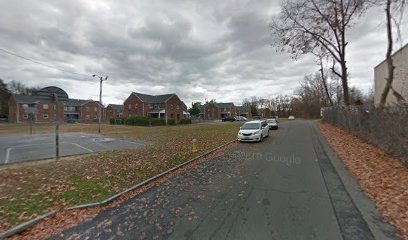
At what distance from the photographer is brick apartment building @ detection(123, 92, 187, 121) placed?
5809 centimetres

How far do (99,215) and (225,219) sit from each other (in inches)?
107

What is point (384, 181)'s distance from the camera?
6293mm

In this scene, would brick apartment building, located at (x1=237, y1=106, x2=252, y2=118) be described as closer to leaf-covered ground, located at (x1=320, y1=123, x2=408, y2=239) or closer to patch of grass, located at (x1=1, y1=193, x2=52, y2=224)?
leaf-covered ground, located at (x1=320, y1=123, x2=408, y2=239)

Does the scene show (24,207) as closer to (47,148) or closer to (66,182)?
(66,182)

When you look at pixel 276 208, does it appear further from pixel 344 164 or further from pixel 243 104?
pixel 243 104

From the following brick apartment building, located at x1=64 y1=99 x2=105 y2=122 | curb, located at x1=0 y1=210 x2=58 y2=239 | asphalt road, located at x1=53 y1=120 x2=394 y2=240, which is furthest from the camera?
brick apartment building, located at x1=64 y1=99 x2=105 y2=122

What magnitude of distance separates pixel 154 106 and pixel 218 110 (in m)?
47.5

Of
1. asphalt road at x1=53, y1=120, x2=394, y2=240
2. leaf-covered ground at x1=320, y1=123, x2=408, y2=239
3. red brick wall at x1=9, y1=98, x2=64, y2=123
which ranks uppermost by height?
red brick wall at x1=9, y1=98, x2=64, y2=123

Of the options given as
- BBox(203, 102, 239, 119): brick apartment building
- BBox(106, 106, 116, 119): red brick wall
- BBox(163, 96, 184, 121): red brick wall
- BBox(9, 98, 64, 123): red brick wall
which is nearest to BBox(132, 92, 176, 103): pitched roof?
BBox(163, 96, 184, 121): red brick wall

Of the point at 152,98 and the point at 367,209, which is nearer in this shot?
the point at 367,209

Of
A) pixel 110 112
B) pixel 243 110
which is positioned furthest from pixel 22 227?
pixel 243 110

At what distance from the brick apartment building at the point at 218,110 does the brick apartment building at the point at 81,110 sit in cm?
4482

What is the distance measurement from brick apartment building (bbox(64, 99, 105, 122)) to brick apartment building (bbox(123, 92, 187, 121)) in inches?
914

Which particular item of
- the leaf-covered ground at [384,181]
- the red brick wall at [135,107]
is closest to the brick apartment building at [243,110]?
the red brick wall at [135,107]
